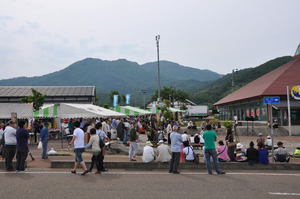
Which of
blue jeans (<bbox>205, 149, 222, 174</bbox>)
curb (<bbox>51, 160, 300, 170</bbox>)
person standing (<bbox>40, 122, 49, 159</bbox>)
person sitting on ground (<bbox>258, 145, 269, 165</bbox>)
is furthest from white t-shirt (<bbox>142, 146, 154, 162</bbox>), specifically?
person standing (<bbox>40, 122, 49, 159</bbox>)

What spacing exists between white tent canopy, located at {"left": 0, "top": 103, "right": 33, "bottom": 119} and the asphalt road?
10.2m

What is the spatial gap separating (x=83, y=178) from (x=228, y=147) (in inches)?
221

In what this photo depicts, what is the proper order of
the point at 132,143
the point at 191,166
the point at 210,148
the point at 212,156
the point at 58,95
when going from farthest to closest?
the point at 58,95
the point at 132,143
the point at 191,166
the point at 212,156
the point at 210,148

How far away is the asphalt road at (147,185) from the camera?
663 centimetres

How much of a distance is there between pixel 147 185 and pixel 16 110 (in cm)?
1437

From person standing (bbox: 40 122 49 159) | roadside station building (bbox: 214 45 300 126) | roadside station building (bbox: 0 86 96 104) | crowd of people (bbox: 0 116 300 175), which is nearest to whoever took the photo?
crowd of people (bbox: 0 116 300 175)

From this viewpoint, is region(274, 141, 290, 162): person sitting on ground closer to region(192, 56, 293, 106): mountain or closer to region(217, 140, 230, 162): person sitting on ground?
region(217, 140, 230, 162): person sitting on ground

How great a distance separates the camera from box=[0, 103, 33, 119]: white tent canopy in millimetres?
18719

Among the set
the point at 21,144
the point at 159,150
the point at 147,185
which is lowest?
the point at 147,185

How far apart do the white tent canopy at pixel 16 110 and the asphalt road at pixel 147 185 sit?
1024cm

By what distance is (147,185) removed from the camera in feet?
25.2

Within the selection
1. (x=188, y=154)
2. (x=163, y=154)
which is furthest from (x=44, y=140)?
(x=188, y=154)

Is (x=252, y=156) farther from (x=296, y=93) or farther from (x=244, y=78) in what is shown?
(x=244, y=78)

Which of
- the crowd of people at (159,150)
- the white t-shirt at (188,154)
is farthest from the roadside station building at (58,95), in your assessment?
the white t-shirt at (188,154)
